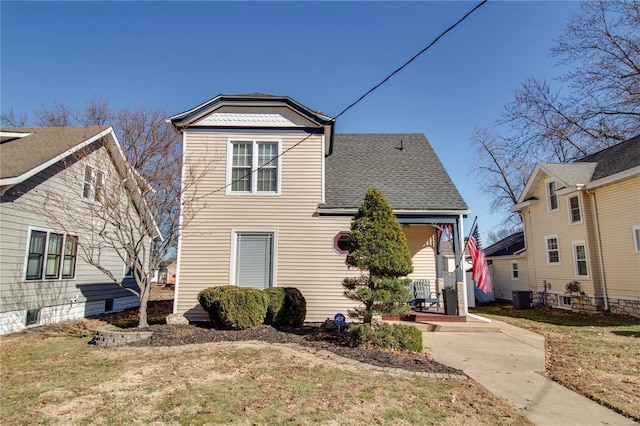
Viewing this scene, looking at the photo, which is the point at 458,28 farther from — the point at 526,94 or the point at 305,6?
the point at 526,94

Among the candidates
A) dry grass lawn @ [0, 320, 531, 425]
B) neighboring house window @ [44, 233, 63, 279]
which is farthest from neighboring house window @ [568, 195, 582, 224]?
neighboring house window @ [44, 233, 63, 279]

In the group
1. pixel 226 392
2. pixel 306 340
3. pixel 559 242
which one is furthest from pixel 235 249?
pixel 559 242

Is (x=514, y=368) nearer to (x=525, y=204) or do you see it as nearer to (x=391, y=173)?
(x=391, y=173)

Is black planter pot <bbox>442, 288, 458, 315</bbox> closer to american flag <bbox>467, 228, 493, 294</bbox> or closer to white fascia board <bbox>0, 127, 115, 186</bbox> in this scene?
american flag <bbox>467, 228, 493, 294</bbox>

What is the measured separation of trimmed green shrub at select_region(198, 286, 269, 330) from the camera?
26.0 ft

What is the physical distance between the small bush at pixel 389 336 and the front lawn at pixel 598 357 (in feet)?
7.01

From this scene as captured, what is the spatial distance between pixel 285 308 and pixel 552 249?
1376cm

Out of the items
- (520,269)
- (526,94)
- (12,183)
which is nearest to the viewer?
(12,183)

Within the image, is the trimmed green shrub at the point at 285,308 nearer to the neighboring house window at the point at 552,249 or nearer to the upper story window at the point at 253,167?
the upper story window at the point at 253,167

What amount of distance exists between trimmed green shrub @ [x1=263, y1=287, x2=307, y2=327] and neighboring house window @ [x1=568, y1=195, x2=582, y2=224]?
12.5m

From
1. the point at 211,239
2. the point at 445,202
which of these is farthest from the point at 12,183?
the point at 445,202

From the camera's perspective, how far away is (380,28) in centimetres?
619

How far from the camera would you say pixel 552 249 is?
16.1 meters

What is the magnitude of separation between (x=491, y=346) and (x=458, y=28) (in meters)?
6.20
